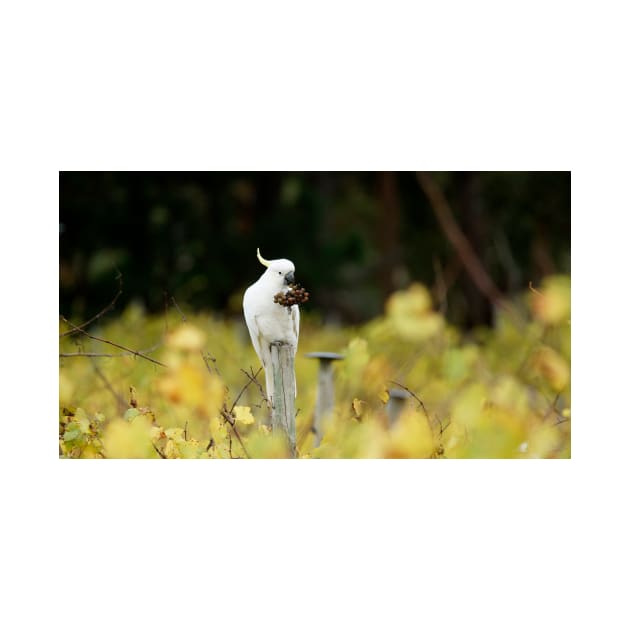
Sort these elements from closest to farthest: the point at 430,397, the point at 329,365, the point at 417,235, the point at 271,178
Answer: the point at 329,365
the point at 430,397
the point at 271,178
the point at 417,235

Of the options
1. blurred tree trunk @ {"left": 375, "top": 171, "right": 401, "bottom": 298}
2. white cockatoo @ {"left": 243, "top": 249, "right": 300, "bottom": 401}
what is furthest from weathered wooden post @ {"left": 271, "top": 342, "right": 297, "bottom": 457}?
blurred tree trunk @ {"left": 375, "top": 171, "right": 401, "bottom": 298}

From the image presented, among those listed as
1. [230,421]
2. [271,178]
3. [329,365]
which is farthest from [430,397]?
[271,178]

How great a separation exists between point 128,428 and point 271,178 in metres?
4.37

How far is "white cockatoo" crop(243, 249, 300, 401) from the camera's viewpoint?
8.38ft

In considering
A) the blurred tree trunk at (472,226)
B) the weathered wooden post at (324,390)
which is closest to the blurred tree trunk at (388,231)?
the blurred tree trunk at (472,226)

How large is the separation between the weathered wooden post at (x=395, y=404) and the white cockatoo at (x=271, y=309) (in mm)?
516

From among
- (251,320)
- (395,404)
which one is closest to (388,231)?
(395,404)

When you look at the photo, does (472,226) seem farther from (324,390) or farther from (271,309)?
(271,309)

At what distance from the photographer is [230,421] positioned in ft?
8.38

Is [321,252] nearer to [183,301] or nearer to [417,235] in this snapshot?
[183,301]

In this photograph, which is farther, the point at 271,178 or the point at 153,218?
the point at 271,178

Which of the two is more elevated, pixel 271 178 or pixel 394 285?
pixel 271 178

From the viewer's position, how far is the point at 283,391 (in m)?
2.60

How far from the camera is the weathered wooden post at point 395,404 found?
2914 mm
